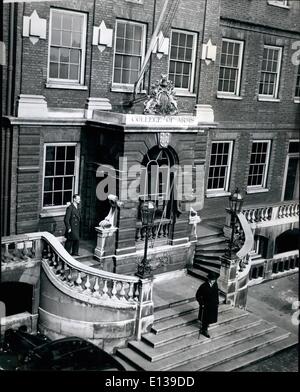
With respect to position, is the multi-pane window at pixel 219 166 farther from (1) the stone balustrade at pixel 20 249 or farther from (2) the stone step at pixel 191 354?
(1) the stone balustrade at pixel 20 249

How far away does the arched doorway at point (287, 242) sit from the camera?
75.6 ft

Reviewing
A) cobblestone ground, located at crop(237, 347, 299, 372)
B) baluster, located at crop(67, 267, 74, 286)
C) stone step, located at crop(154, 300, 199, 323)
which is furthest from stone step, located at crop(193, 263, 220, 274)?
baluster, located at crop(67, 267, 74, 286)

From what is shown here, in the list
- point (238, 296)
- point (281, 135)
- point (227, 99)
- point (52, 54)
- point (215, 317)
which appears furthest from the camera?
point (281, 135)

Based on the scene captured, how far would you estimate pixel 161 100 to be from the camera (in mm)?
16594

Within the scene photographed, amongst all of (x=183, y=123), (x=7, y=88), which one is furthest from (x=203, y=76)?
(x=7, y=88)

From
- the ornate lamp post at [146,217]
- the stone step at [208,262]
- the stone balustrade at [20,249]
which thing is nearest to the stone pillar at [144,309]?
the ornate lamp post at [146,217]

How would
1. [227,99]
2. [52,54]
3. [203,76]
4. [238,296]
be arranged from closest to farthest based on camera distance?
1. [52,54]
2. [238,296]
3. [203,76]
4. [227,99]

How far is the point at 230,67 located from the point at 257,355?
11.2 meters

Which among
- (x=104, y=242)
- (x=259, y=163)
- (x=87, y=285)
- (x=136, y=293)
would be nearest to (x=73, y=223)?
(x=104, y=242)

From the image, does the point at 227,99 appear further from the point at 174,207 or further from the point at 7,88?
the point at 7,88

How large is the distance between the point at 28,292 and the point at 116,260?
2.75 m

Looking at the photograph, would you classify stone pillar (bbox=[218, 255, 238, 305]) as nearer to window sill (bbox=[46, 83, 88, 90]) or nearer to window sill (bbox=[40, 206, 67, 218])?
window sill (bbox=[40, 206, 67, 218])

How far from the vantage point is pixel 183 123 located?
672 inches

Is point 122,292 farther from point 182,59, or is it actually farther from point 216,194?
point 182,59
